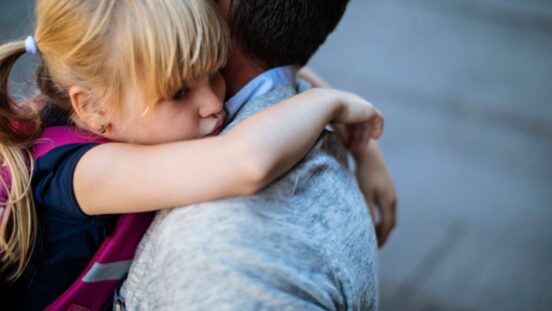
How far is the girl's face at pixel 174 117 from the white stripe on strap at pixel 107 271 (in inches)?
9.2

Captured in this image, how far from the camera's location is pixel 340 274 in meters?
1.18

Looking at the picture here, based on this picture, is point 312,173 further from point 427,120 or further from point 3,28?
point 3,28

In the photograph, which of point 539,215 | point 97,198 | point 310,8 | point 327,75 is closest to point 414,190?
point 539,215

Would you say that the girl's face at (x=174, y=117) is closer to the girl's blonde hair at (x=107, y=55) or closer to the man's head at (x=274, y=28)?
Answer: the girl's blonde hair at (x=107, y=55)

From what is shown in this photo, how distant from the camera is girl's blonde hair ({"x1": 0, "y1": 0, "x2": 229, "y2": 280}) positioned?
122 cm

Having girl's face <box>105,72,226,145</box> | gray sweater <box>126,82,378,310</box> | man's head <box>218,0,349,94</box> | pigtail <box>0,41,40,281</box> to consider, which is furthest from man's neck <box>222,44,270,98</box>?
pigtail <box>0,41,40,281</box>

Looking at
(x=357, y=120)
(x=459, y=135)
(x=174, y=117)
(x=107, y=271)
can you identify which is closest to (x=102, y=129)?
(x=174, y=117)

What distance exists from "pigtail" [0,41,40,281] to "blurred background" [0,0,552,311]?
93 centimetres

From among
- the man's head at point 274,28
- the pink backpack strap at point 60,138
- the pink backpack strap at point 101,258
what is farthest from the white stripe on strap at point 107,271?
the man's head at point 274,28

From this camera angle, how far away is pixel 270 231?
3.59ft

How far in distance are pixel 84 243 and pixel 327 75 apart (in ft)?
11.1

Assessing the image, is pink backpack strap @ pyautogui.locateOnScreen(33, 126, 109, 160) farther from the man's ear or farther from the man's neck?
the man's neck

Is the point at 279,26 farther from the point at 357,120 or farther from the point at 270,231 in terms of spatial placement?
the point at 270,231

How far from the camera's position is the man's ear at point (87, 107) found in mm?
1331
